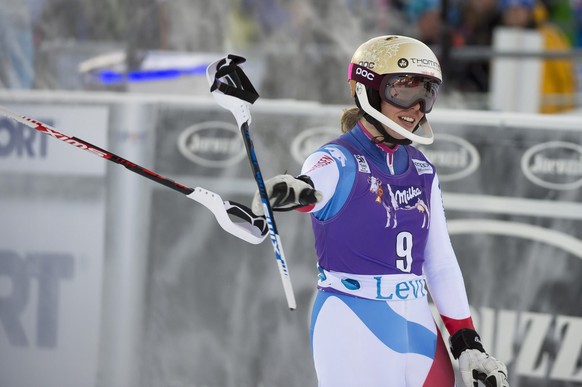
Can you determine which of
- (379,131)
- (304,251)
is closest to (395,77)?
(379,131)

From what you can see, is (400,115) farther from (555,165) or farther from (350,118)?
(555,165)

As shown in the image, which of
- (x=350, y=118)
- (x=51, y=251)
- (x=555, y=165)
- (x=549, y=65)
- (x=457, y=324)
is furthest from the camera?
(x=549, y=65)

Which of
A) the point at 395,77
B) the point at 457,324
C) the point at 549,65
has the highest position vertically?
the point at 549,65

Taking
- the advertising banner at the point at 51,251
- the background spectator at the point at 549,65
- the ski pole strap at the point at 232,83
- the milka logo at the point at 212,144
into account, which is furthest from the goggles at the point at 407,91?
the background spectator at the point at 549,65

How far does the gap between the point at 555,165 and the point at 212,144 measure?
1.63 meters

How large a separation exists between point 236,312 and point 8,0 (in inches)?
94.7

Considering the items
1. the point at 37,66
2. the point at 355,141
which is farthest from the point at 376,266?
the point at 37,66

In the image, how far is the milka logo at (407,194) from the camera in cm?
359

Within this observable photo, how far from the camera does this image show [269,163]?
17.8 feet

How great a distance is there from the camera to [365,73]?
3.65m

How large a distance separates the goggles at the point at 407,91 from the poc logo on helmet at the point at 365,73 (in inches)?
1.8

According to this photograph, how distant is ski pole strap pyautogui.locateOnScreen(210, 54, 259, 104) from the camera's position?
11.1ft

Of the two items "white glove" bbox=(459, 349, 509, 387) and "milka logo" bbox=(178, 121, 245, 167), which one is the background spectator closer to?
"milka logo" bbox=(178, 121, 245, 167)

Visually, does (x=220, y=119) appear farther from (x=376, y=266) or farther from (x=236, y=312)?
(x=376, y=266)
